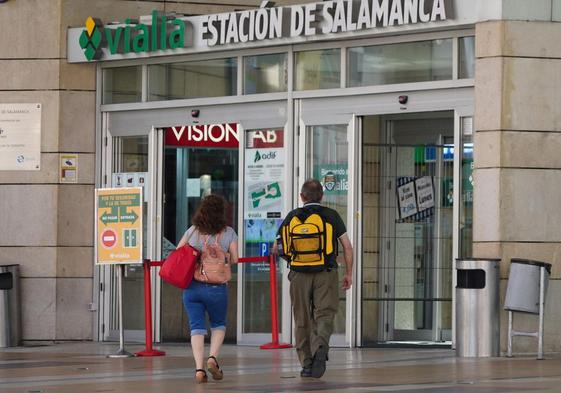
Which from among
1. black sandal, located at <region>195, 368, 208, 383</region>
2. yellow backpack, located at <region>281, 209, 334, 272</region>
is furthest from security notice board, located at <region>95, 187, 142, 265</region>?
black sandal, located at <region>195, 368, 208, 383</region>

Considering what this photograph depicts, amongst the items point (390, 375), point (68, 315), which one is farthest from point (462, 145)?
point (68, 315)

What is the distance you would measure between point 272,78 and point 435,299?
11.0 feet

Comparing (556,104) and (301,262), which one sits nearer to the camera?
(301,262)

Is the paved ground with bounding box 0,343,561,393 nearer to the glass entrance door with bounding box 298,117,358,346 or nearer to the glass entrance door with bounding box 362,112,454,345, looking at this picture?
the glass entrance door with bounding box 298,117,358,346

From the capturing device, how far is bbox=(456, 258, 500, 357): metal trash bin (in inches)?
616

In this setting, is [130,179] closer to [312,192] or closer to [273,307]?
[273,307]

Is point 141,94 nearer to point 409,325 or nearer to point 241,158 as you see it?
point 241,158

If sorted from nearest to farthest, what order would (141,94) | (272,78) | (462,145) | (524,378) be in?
(524,378) → (462,145) → (272,78) → (141,94)

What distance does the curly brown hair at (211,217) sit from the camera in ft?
43.3

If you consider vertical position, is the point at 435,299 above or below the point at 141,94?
below

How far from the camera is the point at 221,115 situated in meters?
18.7

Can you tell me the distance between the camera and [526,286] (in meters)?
15.5

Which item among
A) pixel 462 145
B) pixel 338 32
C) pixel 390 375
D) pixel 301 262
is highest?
pixel 338 32

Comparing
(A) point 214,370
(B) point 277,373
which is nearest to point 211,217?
(A) point 214,370
